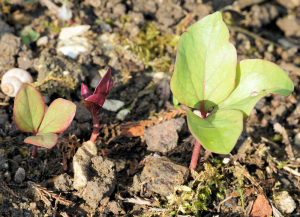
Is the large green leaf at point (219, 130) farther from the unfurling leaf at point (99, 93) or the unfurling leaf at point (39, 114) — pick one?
the unfurling leaf at point (39, 114)

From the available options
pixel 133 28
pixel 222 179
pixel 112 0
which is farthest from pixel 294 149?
pixel 112 0

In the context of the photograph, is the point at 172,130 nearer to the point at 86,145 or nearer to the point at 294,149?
the point at 86,145

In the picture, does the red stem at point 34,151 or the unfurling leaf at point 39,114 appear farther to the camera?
the red stem at point 34,151

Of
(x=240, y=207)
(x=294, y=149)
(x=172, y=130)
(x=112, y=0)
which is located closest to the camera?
(x=240, y=207)

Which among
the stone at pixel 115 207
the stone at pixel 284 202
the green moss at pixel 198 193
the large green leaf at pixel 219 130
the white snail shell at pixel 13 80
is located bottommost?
the stone at pixel 284 202

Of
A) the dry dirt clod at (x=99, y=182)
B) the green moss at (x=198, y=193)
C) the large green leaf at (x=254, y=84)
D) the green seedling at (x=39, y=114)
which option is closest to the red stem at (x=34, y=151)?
the green seedling at (x=39, y=114)

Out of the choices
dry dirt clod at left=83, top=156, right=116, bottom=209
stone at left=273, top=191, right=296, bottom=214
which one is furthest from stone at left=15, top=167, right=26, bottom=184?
stone at left=273, top=191, right=296, bottom=214

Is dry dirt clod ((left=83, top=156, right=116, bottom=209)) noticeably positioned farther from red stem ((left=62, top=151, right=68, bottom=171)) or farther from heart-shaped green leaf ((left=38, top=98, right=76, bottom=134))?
heart-shaped green leaf ((left=38, top=98, right=76, bottom=134))
